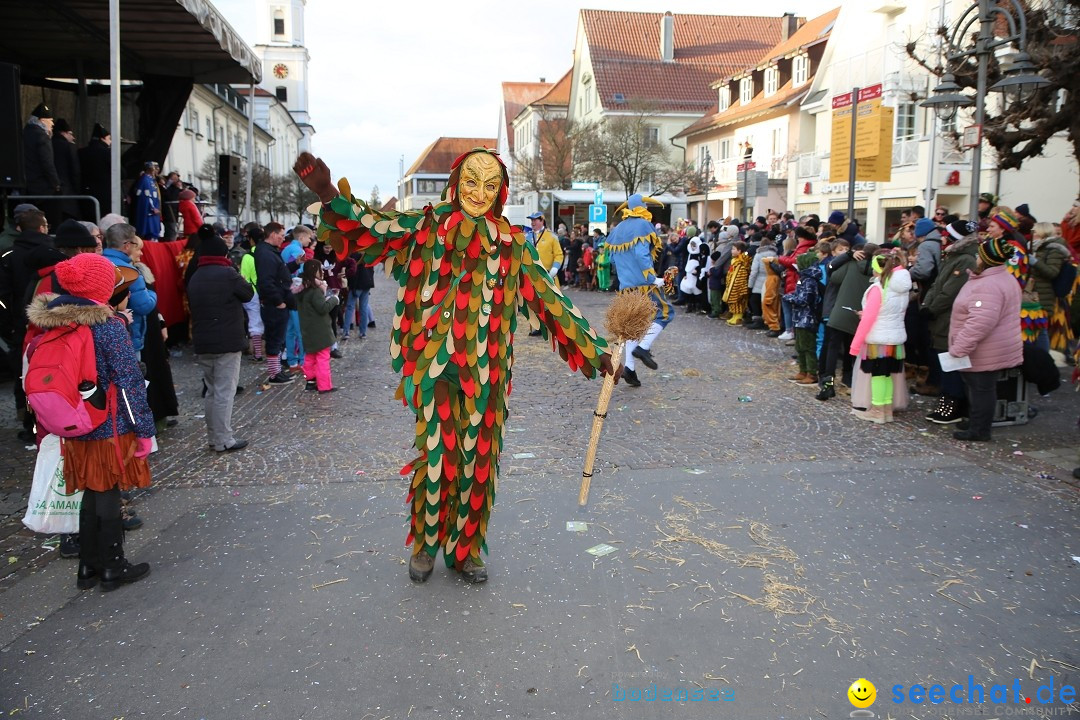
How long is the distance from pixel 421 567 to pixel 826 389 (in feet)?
19.3

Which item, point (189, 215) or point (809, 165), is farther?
point (809, 165)

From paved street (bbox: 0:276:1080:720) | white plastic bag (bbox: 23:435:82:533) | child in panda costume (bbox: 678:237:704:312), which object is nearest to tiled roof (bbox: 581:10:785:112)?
child in panda costume (bbox: 678:237:704:312)

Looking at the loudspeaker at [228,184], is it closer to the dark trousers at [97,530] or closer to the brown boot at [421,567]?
the dark trousers at [97,530]

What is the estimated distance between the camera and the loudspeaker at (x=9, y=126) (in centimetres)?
755

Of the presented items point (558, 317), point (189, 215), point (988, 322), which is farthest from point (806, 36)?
point (558, 317)

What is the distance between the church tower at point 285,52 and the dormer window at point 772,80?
164 ft

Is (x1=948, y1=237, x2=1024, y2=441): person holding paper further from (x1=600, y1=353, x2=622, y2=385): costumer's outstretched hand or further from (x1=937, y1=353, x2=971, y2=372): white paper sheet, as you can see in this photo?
(x1=600, y1=353, x2=622, y2=385): costumer's outstretched hand

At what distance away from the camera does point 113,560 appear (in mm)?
4223

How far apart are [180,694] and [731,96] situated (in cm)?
4146

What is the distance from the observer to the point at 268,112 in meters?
52.3

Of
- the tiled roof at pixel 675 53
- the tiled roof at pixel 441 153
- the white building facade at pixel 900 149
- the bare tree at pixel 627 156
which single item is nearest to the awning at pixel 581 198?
the bare tree at pixel 627 156

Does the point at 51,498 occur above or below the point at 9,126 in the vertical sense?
below

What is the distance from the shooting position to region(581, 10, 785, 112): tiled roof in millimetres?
48375

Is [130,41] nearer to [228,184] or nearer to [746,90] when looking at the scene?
[228,184]
